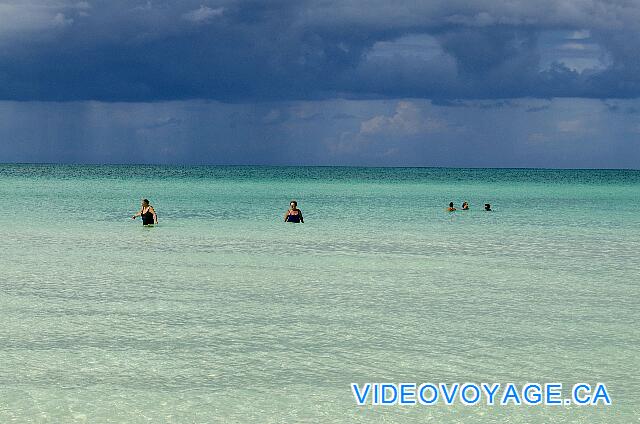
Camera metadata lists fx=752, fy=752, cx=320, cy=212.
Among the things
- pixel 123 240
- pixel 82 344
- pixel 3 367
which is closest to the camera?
pixel 3 367

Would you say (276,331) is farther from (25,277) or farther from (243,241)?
(243,241)

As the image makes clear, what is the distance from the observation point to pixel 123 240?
29312 mm

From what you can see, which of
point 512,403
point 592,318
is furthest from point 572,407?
point 592,318

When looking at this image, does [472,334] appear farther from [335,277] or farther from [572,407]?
[335,277]

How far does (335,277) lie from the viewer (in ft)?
66.8

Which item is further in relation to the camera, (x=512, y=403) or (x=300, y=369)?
(x=300, y=369)

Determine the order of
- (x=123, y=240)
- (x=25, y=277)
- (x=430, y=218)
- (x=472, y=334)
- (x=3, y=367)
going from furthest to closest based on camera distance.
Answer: (x=430, y=218), (x=123, y=240), (x=25, y=277), (x=472, y=334), (x=3, y=367)

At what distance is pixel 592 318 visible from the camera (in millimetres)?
15359

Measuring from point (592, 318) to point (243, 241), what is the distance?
16.6 metres

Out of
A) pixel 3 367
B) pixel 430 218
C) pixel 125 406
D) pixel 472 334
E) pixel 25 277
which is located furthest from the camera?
pixel 430 218

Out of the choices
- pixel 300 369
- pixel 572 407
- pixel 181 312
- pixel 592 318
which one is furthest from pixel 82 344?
pixel 592 318

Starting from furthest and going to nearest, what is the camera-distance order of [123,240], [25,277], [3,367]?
[123,240]
[25,277]
[3,367]

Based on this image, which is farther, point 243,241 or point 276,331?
point 243,241

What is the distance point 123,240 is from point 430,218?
65.5 ft
